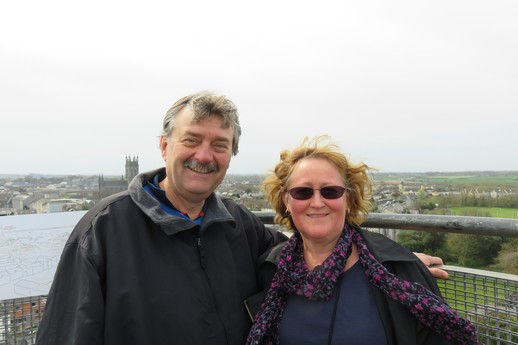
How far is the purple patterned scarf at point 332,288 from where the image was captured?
75.4 inches

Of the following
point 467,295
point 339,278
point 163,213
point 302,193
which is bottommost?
point 467,295

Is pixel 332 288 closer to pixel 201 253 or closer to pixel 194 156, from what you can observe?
pixel 201 253

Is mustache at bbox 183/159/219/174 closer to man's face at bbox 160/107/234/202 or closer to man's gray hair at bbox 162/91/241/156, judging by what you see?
man's face at bbox 160/107/234/202

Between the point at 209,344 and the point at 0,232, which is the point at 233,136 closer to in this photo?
the point at 209,344

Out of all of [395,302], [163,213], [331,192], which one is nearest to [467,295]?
[395,302]

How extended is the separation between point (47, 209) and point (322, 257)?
2121 millimetres

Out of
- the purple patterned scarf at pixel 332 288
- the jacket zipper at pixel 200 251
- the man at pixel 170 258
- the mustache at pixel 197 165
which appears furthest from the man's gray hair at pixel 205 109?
the purple patterned scarf at pixel 332 288

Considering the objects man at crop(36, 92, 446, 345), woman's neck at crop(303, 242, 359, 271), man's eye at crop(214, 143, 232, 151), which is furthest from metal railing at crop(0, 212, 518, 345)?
man's eye at crop(214, 143, 232, 151)

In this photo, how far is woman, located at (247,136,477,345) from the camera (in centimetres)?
195

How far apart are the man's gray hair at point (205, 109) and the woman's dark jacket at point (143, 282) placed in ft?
1.44

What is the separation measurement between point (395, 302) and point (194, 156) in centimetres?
142

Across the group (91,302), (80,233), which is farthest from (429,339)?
(80,233)

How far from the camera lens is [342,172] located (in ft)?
7.74

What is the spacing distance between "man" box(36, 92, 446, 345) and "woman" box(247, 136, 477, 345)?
291mm
